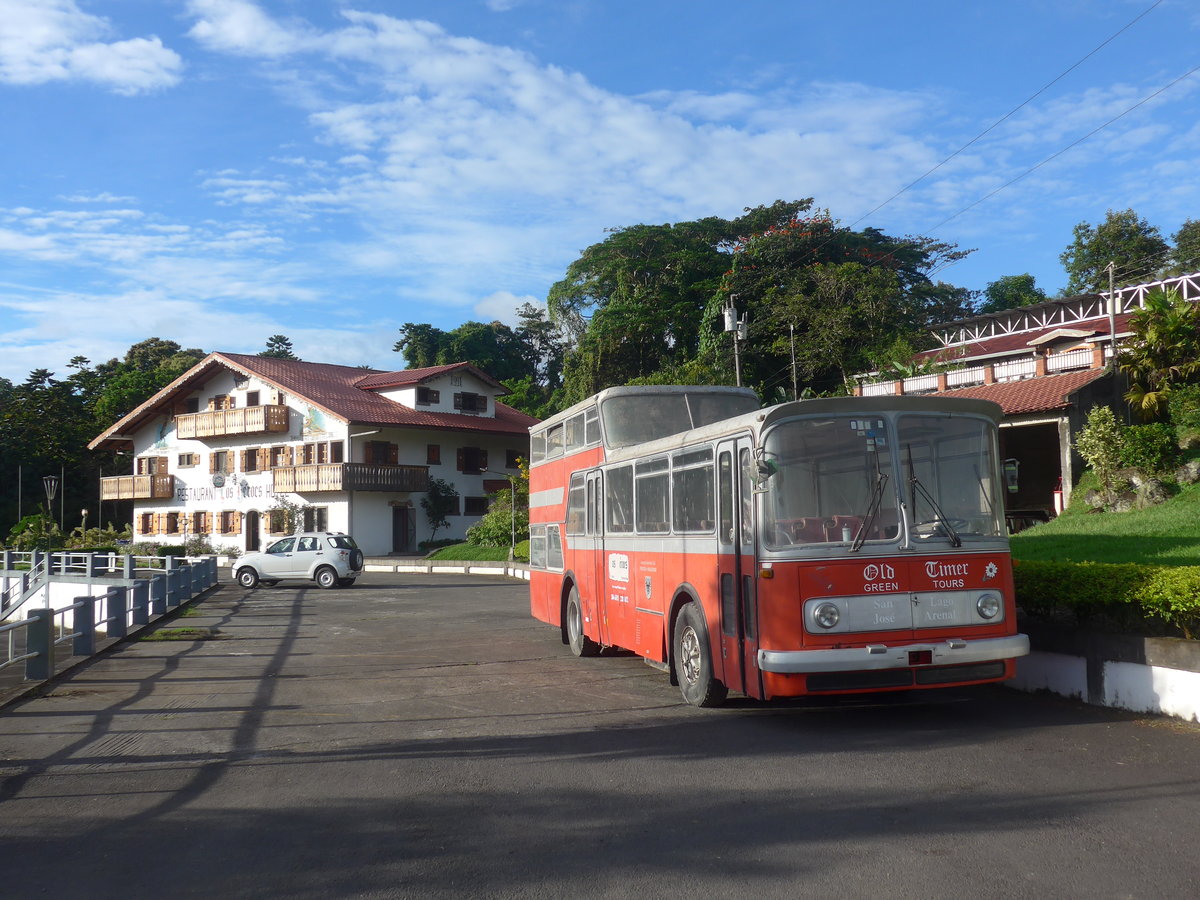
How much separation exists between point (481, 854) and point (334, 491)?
147ft

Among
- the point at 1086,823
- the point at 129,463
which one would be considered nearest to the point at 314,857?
the point at 1086,823

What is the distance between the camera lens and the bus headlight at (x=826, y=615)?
27.8ft

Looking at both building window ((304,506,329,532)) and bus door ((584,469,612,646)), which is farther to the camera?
building window ((304,506,329,532))

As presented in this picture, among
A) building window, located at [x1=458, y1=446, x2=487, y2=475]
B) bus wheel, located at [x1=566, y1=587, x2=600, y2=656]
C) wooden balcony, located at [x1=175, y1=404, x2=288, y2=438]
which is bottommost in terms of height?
bus wheel, located at [x1=566, y1=587, x2=600, y2=656]

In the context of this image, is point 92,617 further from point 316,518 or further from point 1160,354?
point 316,518

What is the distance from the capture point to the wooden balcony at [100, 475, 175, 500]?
5681 centimetres

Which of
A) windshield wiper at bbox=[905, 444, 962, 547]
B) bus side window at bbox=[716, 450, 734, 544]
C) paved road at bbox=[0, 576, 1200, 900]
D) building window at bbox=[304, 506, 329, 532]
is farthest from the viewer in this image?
building window at bbox=[304, 506, 329, 532]

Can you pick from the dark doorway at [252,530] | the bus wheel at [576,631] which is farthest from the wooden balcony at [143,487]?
the bus wheel at [576,631]

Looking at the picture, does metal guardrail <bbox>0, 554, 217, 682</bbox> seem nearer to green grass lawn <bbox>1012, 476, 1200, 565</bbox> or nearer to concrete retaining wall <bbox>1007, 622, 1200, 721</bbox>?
concrete retaining wall <bbox>1007, 622, 1200, 721</bbox>

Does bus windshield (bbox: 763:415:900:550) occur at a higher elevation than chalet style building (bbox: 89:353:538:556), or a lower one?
lower

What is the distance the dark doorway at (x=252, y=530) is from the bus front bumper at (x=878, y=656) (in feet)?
157

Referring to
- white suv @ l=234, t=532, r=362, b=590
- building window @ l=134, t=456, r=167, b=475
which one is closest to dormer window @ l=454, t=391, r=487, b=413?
building window @ l=134, t=456, r=167, b=475

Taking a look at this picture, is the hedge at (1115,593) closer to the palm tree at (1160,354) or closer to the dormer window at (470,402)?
the palm tree at (1160,354)

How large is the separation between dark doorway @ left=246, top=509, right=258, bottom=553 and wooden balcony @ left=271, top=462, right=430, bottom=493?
282cm
